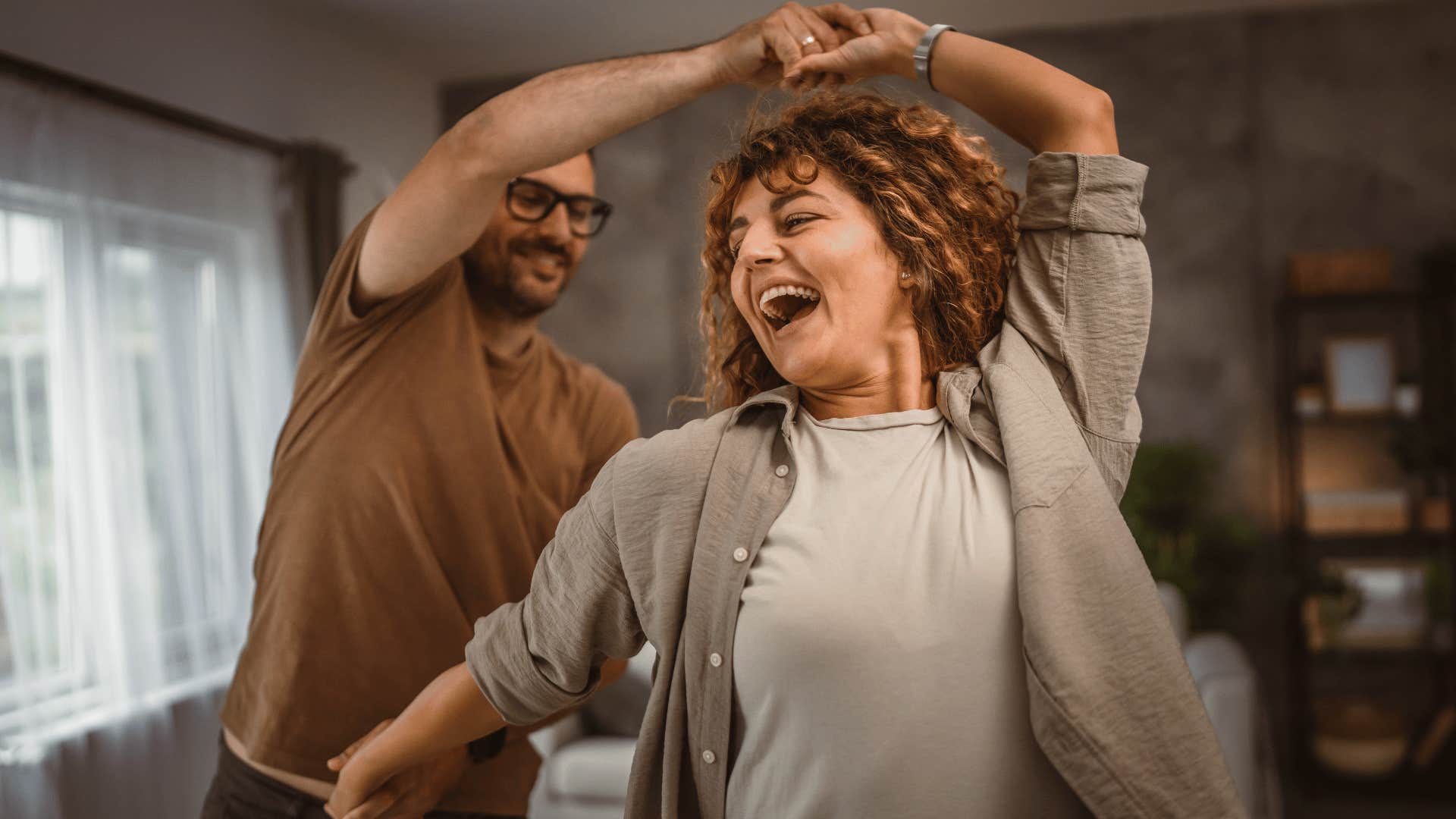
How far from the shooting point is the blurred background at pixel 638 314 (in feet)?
7.89

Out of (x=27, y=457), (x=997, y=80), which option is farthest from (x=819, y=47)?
(x=27, y=457)

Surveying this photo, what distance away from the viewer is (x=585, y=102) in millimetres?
1158

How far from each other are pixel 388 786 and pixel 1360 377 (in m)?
3.89

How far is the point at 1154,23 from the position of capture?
3.88 meters

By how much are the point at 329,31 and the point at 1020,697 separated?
99.7 inches

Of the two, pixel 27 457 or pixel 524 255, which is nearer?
pixel 524 255

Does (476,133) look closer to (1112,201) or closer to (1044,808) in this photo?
(1112,201)

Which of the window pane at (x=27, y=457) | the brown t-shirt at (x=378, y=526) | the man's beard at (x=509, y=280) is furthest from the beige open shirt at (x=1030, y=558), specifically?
the window pane at (x=27, y=457)

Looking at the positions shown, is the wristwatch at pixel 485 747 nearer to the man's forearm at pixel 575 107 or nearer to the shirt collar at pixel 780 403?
the shirt collar at pixel 780 403

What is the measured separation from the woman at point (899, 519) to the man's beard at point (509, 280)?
394 mm

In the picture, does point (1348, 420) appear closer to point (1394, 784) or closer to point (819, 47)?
point (1394, 784)

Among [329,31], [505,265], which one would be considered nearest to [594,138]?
[505,265]

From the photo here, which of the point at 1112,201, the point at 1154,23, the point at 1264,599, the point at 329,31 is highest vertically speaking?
the point at 1154,23

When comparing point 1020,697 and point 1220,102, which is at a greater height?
point 1220,102
